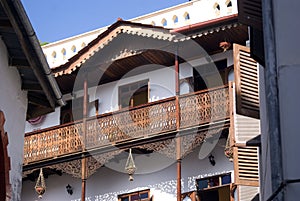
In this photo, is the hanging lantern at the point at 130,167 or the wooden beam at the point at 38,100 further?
the hanging lantern at the point at 130,167

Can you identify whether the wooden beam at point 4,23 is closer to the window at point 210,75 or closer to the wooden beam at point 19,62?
the wooden beam at point 19,62

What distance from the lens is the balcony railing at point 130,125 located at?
23.9 metres

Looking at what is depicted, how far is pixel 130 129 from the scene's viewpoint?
25.1 meters

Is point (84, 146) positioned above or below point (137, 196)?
above

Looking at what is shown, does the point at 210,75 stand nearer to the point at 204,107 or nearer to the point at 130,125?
the point at 204,107

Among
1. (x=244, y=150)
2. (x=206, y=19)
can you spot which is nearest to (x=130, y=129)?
(x=206, y=19)

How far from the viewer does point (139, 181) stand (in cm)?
2533

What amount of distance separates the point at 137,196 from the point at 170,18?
5.99m

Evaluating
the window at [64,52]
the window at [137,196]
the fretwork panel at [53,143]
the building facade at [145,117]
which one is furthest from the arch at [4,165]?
the window at [64,52]

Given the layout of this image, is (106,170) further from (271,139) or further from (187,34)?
(271,139)

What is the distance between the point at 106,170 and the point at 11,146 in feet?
39.6

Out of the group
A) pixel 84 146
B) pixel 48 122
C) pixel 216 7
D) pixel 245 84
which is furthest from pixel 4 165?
pixel 48 122

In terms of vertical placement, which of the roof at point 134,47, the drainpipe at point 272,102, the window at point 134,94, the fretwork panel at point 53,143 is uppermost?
the roof at point 134,47

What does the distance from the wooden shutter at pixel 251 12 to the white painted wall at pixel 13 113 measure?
4.54 metres
